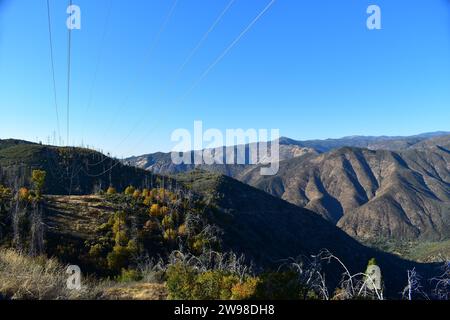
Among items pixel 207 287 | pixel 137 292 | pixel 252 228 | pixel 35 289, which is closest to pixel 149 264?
pixel 137 292

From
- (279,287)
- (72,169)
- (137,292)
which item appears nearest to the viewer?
(279,287)

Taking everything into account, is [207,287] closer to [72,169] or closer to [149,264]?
[149,264]

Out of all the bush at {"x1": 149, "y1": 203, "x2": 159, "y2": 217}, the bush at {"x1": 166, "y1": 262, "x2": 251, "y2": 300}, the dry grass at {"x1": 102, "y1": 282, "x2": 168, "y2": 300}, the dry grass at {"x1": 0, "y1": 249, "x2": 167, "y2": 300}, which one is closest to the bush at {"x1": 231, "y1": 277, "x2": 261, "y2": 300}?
the bush at {"x1": 166, "y1": 262, "x2": 251, "y2": 300}

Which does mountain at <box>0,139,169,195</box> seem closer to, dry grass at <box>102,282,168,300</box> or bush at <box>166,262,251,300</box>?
dry grass at <box>102,282,168,300</box>

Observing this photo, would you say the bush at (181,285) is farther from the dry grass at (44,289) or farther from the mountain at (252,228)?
the mountain at (252,228)

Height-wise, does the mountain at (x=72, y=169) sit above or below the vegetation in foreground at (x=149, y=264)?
above

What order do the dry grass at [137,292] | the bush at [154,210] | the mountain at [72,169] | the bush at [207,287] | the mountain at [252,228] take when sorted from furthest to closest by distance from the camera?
the mountain at [72,169] < the bush at [154,210] < the mountain at [252,228] < the dry grass at [137,292] < the bush at [207,287]

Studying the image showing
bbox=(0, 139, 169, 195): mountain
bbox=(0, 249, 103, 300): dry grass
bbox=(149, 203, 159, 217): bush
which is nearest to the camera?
bbox=(0, 249, 103, 300): dry grass

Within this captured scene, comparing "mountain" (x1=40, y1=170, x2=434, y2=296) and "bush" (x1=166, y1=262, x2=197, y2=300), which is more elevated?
"bush" (x1=166, y1=262, x2=197, y2=300)

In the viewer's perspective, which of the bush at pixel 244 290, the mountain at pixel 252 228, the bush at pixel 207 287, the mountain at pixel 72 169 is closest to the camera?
the bush at pixel 244 290

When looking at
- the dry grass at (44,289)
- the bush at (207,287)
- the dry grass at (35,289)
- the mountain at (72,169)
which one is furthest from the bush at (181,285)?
the mountain at (72,169)

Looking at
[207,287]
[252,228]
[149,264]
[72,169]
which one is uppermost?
[72,169]
